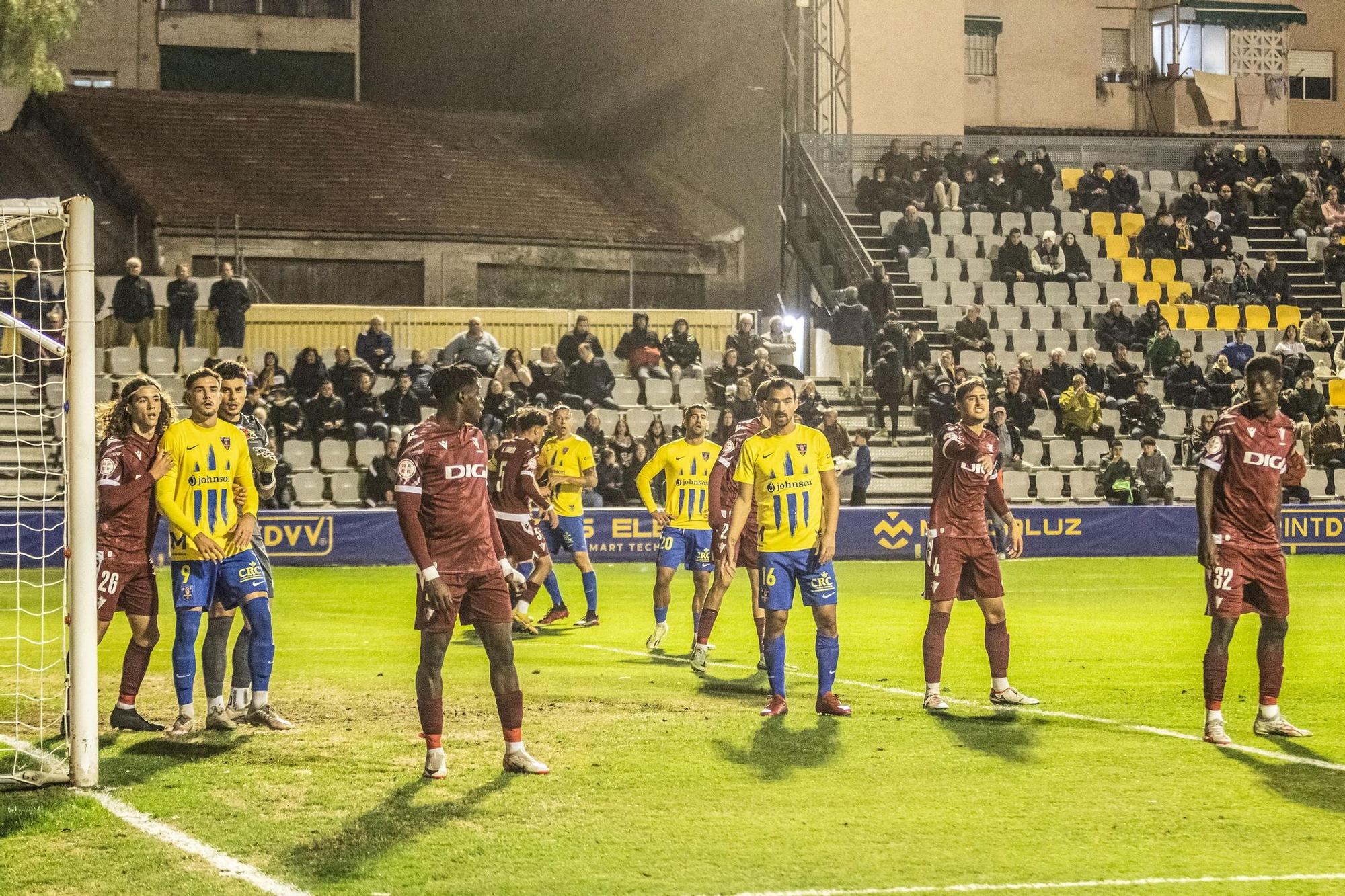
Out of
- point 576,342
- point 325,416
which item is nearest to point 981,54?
point 576,342

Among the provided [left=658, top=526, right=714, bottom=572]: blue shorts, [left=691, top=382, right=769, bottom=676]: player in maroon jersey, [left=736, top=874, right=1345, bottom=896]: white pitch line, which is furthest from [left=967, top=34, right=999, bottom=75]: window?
[left=736, top=874, right=1345, bottom=896]: white pitch line

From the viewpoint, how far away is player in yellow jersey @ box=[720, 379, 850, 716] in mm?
10641

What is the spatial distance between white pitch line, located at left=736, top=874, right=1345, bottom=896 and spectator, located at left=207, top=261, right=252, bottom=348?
857 inches

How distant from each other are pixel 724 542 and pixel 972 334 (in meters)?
18.2

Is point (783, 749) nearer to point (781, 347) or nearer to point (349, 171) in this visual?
point (781, 347)

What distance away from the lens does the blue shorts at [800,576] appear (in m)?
10.6

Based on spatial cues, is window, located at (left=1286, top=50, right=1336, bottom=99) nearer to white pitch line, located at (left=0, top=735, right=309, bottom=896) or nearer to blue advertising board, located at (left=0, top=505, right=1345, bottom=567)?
blue advertising board, located at (left=0, top=505, right=1345, bottom=567)

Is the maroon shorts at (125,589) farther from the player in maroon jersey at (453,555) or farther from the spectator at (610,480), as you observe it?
the spectator at (610,480)

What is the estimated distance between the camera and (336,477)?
2539 cm

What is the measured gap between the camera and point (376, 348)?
2702cm

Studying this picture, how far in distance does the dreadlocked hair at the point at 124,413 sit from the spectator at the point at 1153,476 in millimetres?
19924

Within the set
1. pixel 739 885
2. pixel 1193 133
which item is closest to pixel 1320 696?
pixel 739 885

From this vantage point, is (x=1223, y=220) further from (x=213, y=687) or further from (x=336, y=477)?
(x=213, y=687)

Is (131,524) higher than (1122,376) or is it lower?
lower
